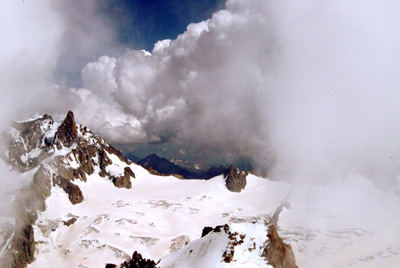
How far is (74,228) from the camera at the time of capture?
157250 mm

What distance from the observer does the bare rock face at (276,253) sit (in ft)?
206

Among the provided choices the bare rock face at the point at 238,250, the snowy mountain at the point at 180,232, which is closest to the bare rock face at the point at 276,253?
the bare rock face at the point at 238,250

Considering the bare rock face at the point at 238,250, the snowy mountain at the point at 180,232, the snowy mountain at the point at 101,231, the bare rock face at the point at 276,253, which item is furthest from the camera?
the snowy mountain at the point at 180,232

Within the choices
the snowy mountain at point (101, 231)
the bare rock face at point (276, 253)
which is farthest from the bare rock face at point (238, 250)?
the snowy mountain at point (101, 231)

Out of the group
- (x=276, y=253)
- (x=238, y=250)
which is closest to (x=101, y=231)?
(x=238, y=250)

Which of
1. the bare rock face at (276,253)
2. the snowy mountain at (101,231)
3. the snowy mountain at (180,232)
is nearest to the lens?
the bare rock face at (276,253)

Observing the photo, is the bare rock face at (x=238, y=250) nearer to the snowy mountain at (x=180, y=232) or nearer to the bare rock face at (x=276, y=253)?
the bare rock face at (x=276, y=253)

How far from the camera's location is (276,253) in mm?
65625

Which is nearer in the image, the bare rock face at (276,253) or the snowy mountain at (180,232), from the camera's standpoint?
the bare rock face at (276,253)

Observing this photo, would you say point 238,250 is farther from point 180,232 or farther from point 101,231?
point 101,231

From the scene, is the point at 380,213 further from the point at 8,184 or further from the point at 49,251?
the point at 8,184

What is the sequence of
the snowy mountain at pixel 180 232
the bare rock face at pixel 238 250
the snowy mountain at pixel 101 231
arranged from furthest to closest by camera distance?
the snowy mountain at pixel 180 232
the snowy mountain at pixel 101 231
the bare rock face at pixel 238 250

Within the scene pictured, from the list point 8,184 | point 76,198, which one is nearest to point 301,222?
point 76,198

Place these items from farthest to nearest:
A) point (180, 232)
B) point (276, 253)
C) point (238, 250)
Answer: point (180, 232) → point (276, 253) → point (238, 250)
